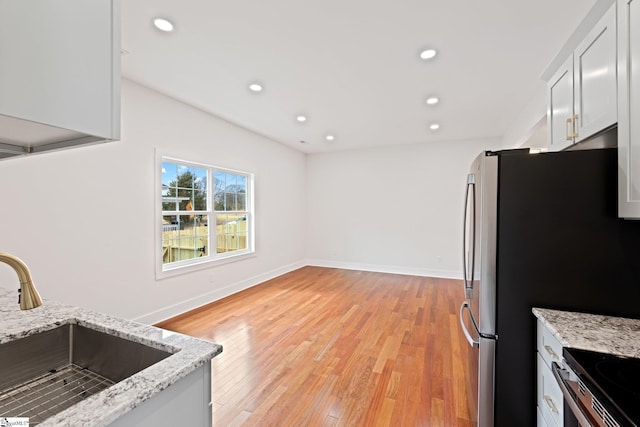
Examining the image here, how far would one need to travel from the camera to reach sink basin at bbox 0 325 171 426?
0.89 meters

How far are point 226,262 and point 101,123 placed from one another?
373 centimetres

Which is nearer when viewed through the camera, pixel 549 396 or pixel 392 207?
pixel 549 396

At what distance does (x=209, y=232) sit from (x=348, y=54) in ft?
9.96

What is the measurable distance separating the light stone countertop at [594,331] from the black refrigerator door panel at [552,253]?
69 mm

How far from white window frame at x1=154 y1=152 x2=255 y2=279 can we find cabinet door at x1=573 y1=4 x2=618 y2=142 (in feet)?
12.5

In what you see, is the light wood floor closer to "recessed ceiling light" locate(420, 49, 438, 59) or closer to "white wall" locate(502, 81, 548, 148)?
"white wall" locate(502, 81, 548, 148)

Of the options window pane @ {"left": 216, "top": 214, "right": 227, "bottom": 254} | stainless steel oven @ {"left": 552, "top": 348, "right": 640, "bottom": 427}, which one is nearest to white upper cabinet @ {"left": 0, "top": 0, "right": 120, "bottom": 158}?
stainless steel oven @ {"left": 552, "top": 348, "right": 640, "bottom": 427}

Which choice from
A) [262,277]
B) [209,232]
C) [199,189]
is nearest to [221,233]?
[209,232]

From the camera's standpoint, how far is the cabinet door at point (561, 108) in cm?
179

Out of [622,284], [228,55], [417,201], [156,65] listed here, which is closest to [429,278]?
[417,201]

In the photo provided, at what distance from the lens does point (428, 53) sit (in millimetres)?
2391

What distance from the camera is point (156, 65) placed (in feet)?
8.54

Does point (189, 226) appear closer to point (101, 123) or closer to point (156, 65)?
point (156, 65)

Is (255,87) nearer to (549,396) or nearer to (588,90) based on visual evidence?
(588,90)
